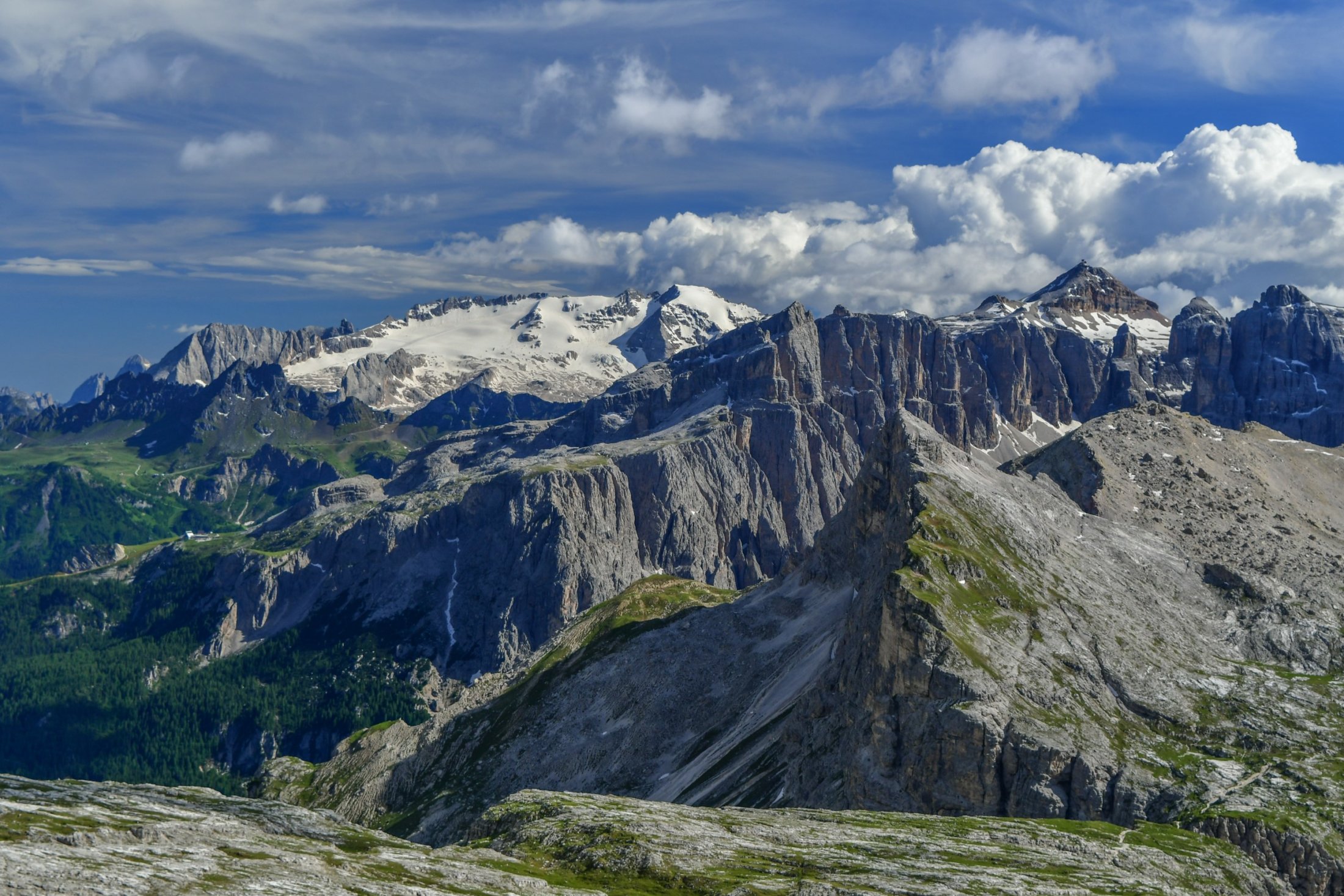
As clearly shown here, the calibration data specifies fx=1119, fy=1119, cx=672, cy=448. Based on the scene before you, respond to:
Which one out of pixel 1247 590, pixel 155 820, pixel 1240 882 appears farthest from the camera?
pixel 1247 590

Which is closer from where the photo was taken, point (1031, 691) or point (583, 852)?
point (583, 852)

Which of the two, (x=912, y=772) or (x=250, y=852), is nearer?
(x=250, y=852)

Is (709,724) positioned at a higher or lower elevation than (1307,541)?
lower

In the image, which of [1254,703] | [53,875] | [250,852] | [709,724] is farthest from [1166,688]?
[53,875]

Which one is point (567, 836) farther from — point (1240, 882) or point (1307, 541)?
point (1307, 541)

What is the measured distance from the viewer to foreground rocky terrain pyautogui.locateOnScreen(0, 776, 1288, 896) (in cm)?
6650

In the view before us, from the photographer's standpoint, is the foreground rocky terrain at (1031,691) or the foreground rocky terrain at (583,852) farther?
the foreground rocky terrain at (1031,691)

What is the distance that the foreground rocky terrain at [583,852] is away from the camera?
66.5 metres

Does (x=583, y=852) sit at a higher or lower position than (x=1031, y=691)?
lower

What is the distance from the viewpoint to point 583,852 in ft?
296

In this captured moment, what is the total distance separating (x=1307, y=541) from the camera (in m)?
189

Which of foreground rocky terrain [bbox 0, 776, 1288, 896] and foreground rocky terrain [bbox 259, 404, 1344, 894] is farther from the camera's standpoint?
foreground rocky terrain [bbox 259, 404, 1344, 894]

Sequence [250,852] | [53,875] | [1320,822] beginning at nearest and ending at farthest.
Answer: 1. [53,875]
2. [250,852]
3. [1320,822]

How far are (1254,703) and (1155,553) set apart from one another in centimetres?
3922
